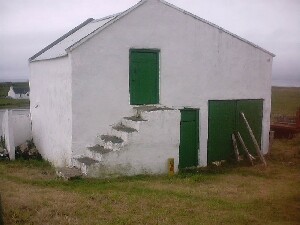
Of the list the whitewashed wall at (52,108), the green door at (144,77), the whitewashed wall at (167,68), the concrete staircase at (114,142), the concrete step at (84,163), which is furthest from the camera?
the green door at (144,77)

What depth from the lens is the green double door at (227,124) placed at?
50.4ft

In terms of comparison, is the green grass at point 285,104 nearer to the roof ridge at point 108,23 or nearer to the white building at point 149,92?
the white building at point 149,92

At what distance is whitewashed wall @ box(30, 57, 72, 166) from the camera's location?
42.7 ft

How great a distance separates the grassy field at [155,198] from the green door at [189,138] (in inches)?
40.5

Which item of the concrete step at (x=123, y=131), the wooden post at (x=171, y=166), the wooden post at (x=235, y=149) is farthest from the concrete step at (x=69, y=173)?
the wooden post at (x=235, y=149)

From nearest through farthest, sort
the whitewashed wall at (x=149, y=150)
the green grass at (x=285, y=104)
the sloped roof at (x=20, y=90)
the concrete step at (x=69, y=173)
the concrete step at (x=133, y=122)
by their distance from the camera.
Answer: the concrete step at (x=69, y=173) → the whitewashed wall at (x=149, y=150) → the concrete step at (x=133, y=122) → the green grass at (x=285, y=104) → the sloped roof at (x=20, y=90)

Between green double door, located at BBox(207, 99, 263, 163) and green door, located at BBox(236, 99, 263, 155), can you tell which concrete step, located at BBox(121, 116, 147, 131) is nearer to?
green double door, located at BBox(207, 99, 263, 163)

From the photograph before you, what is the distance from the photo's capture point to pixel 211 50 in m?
15.0

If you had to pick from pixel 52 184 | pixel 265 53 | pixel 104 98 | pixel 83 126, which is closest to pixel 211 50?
pixel 265 53

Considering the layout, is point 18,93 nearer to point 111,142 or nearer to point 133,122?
point 133,122

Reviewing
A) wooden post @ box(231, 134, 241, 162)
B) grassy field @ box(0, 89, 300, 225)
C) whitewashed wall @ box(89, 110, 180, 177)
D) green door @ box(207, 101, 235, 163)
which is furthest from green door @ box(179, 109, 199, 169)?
wooden post @ box(231, 134, 241, 162)

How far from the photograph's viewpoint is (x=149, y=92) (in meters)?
13.9

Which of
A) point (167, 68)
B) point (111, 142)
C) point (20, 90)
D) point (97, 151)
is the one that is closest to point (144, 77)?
point (167, 68)

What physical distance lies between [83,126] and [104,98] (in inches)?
48.5
